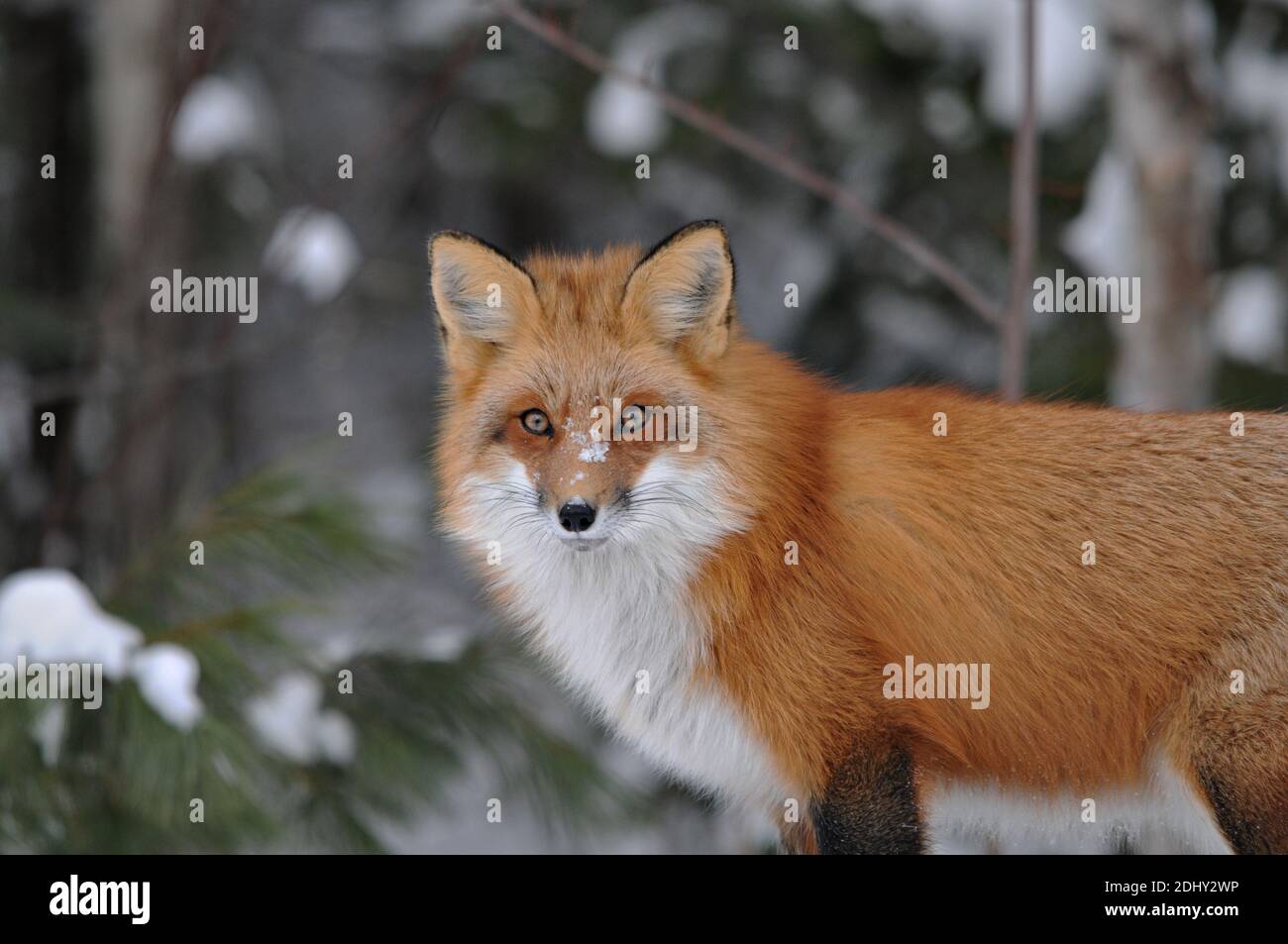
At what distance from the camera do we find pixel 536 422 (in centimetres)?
350

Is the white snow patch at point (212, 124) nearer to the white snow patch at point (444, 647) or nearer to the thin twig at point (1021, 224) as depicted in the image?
the white snow patch at point (444, 647)

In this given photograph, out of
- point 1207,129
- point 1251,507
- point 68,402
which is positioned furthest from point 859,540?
point 68,402

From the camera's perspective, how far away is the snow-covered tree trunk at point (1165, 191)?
17.9 feet

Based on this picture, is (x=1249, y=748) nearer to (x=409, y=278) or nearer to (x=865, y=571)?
(x=865, y=571)

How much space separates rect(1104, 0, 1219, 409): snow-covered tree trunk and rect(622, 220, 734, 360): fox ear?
2.56 meters

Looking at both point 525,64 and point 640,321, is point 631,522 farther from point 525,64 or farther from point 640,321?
point 525,64

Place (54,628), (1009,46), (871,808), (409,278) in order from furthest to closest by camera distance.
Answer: (409,278) < (1009,46) < (54,628) < (871,808)

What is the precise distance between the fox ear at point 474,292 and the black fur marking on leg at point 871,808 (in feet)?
4.71

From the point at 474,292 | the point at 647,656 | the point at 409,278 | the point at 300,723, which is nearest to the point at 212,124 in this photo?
the point at 409,278

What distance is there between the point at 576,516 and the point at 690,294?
2.36 feet

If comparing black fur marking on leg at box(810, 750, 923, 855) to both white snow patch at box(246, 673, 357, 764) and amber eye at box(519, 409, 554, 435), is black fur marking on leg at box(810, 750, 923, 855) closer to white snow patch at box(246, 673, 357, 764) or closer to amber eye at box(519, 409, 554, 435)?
amber eye at box(519, 409, 554, 435)

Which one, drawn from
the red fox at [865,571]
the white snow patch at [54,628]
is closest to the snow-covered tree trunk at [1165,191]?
the red fox at [865,571]

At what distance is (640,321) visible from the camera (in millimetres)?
3584

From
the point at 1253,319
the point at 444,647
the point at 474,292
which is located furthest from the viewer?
the point at 1253,319
